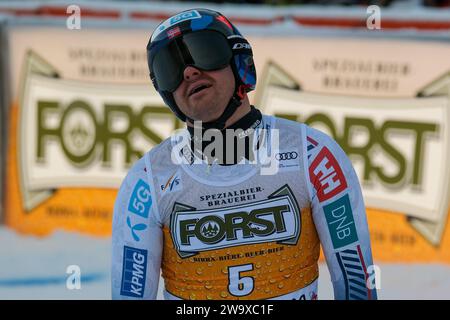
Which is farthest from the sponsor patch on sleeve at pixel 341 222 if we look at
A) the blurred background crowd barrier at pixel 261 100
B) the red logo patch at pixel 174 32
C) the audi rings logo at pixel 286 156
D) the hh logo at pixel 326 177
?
the blurred background crowd barrier at pixel 261 100

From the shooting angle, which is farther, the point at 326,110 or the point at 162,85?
the point at 326,110

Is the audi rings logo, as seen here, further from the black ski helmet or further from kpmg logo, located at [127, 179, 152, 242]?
kpmg logo, located at [127, 179, 152, 242]

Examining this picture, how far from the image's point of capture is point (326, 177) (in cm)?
252

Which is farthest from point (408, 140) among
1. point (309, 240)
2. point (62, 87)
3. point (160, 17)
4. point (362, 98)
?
point (309, 240)

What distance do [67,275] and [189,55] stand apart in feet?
15.4

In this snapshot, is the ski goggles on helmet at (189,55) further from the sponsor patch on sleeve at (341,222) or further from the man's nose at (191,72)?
the sponsor patch on sleeve at (341,222)

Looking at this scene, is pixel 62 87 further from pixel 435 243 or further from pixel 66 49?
pixel 435 243

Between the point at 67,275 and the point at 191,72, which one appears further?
the point at 67,275

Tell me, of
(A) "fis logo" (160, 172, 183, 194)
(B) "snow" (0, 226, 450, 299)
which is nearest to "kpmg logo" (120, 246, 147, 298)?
(A) "fis logo" (160, 172, 183, 194)

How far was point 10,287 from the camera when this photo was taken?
6527 mm

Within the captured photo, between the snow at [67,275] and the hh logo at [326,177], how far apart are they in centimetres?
282

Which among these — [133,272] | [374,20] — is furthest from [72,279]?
[133,272]

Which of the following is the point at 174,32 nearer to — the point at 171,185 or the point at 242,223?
the point at 171,185
